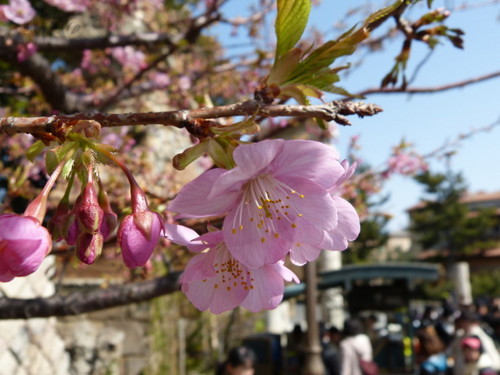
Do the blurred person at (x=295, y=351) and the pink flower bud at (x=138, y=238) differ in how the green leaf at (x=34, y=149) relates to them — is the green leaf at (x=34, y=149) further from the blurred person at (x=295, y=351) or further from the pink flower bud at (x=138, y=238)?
the blurred person at (x=295, y=351)

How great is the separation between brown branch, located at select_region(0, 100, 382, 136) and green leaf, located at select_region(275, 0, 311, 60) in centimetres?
12

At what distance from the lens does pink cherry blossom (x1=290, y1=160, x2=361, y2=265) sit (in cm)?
64

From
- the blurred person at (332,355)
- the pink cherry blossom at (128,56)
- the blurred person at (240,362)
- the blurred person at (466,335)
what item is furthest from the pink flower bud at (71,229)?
the pink cherry blossom at (128,56)

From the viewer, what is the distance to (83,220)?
551 mm

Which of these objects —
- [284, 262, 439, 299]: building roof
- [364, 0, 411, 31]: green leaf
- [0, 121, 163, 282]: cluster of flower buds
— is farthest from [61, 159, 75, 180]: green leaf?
[284, 262, 439, 299]: building roof

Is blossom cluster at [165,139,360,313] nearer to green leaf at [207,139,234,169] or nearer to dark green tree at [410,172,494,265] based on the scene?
green leaf at [207,139,234,169]

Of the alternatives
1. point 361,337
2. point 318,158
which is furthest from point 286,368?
point 318,158

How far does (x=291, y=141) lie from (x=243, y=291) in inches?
9.9

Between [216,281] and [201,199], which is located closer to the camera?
[201,199]

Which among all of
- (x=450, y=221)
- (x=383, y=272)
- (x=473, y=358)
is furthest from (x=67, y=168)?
(x=450, y=221)

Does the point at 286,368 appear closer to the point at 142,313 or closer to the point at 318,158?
the point at 142,313

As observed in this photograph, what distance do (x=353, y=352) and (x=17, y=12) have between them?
4.42 meters

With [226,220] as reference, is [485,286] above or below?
above

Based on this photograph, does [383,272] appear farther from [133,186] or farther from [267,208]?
[133,186]
